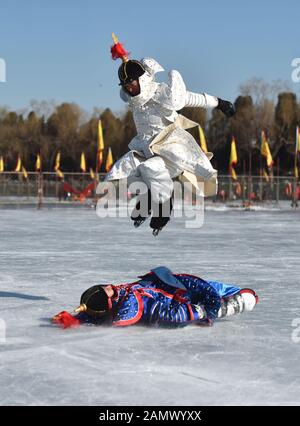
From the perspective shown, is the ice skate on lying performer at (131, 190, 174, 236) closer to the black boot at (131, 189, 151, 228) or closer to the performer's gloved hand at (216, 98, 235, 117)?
the black boot at (131, 189, 151, 228)

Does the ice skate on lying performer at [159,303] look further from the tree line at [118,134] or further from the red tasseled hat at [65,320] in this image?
the tree line at [118,134]

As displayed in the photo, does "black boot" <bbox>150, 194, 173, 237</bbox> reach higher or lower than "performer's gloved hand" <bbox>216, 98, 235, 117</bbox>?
lower

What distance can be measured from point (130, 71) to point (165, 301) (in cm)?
153

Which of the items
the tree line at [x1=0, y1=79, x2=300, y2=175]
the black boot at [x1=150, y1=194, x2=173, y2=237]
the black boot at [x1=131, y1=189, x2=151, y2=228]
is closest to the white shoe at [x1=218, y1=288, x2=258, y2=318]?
the black boot at [x1=150, y1=194, x2=173, y2=237]

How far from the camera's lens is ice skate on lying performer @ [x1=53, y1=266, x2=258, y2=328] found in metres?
4.52

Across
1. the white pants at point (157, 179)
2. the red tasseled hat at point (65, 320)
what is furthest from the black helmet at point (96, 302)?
the white pants at point (157, 179)

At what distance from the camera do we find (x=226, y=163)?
53375 millimetres

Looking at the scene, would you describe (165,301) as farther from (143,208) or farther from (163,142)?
(163,142)

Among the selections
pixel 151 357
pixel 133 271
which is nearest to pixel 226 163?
pixel 133 271

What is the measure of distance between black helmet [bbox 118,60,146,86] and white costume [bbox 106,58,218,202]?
0.04 metres

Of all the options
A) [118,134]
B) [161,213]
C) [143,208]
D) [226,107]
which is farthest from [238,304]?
[118,134]

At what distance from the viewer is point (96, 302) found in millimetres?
4512
